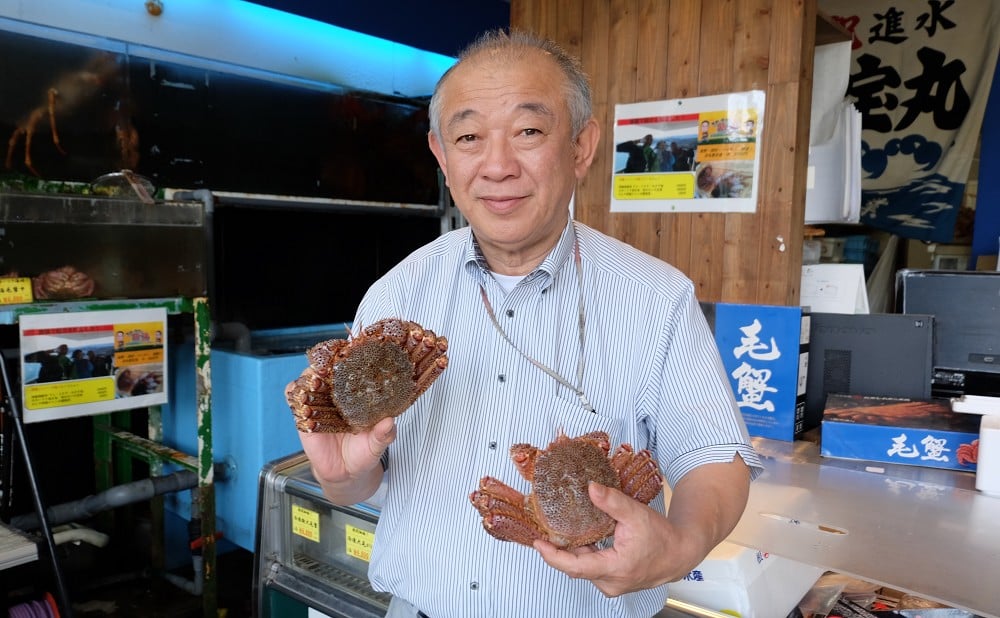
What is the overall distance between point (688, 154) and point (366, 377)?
239 centimetres

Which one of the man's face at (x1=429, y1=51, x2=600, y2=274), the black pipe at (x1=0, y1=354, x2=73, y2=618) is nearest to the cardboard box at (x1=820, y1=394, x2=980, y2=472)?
the man's face at (x1=429, y1=51, x2=600, y2=274)

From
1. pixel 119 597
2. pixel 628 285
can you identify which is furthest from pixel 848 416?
pixel 119 597

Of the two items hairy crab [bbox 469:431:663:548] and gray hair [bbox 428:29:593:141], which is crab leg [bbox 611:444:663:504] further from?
gray hair [bbox 428:29:593:141]

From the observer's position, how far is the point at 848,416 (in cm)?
208

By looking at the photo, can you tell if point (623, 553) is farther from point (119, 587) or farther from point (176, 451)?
point (119, 587)

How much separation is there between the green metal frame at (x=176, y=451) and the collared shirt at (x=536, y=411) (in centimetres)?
200

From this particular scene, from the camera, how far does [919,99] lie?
4980 mm

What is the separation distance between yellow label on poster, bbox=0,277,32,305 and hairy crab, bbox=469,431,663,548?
2362 mm

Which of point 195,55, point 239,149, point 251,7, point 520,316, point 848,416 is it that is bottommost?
point 848,416

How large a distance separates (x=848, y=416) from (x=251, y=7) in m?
3.82

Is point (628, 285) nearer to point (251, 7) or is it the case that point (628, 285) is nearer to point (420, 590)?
point (420, 590)

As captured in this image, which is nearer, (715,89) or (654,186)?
(715,89)

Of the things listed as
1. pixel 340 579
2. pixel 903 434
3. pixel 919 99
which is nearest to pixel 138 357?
pixel 340 579

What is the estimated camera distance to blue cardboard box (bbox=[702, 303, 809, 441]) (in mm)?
2301
